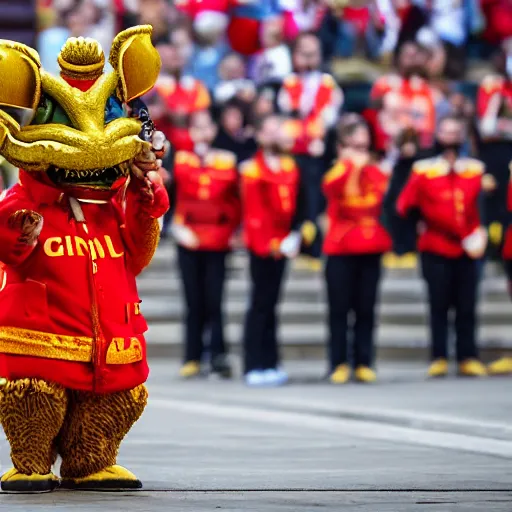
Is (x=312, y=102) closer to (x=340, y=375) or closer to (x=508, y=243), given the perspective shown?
(x=508, y=243)

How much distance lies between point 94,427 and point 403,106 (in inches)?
330

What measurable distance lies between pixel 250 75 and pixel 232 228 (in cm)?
372

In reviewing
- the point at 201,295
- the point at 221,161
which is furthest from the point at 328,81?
the point at 201,295

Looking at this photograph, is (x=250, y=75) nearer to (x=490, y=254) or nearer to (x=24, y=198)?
(x=490, y=254)

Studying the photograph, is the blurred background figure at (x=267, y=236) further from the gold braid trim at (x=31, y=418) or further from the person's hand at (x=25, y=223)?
the person's hand at (x=25, y=223)

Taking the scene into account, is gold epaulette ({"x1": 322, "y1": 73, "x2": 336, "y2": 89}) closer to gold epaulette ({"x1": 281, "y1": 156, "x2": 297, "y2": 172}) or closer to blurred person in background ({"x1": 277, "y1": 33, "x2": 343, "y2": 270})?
blurred person in background ({"x1": 277, "y1": 33, "x2": 343, "y2": 270})

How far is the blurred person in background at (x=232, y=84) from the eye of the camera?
14.8 metres

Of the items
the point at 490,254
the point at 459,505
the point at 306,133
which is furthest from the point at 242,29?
Result: the point at 459,505

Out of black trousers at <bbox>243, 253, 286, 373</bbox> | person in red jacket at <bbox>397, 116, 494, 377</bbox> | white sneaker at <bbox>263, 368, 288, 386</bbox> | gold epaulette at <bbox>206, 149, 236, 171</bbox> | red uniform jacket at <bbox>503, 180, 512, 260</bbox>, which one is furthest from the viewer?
red uniform jacket at <bbox>503, 180, 512, 260</bbox>

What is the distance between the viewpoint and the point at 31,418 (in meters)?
6.57

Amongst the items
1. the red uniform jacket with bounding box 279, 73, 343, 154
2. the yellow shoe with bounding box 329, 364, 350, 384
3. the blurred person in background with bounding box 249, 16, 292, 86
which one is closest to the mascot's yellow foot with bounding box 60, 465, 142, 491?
the yellow shoe with bounding box 329, 364, 350, 384

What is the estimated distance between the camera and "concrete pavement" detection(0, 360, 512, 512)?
20.9ft

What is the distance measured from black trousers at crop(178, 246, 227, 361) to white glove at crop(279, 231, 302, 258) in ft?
1.84

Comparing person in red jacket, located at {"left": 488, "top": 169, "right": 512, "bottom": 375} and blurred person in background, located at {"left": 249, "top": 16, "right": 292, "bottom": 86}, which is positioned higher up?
blurred person in background, located at {"left": 249, "top": 16, "right": 292, "bottom": 86}
